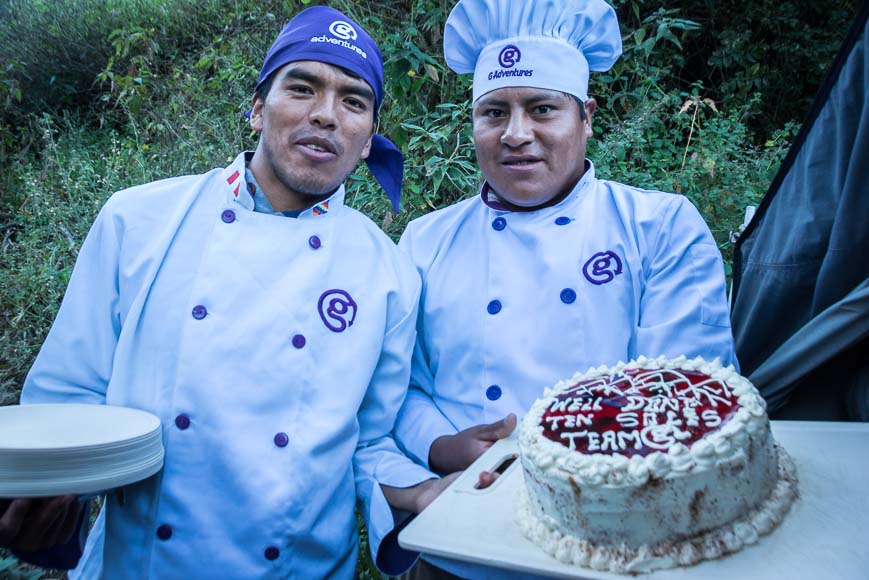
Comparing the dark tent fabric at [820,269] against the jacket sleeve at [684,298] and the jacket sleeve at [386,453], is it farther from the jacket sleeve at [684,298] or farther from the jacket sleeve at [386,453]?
the jacket sleeve at [386,453]

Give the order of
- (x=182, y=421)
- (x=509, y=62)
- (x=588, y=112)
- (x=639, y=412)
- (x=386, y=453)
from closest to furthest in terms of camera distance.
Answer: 1. (x=639, y=412)
2. (x=182, y=421)
3. (x=386, y=453)
4. (x=509, y=62)
5. (x=588, y=112)

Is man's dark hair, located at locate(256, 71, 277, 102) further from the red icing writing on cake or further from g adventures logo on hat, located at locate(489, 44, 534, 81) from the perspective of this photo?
the red icing writing on cake

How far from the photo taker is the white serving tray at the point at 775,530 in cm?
141

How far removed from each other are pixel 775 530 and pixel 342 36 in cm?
181

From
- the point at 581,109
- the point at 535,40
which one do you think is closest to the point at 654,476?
the point at 581,109

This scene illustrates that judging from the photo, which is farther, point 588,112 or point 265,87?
point 588,112

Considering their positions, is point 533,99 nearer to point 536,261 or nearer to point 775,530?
point 536,261

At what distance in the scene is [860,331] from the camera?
1.80 meters

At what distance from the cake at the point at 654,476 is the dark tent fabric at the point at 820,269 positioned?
0.36 meters

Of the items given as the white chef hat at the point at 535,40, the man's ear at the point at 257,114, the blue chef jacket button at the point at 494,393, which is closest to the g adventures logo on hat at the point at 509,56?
the white chef hat at the point at 535,40

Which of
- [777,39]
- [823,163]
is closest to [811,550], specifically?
[823,163]

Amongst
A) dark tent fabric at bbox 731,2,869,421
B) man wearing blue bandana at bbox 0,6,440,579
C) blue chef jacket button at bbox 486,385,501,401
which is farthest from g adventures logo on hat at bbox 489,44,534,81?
blue chef jacket button at bbox 486,385,501,401

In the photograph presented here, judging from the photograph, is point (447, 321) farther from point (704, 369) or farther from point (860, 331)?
point (860, 331)

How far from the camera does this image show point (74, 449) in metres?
1.60
